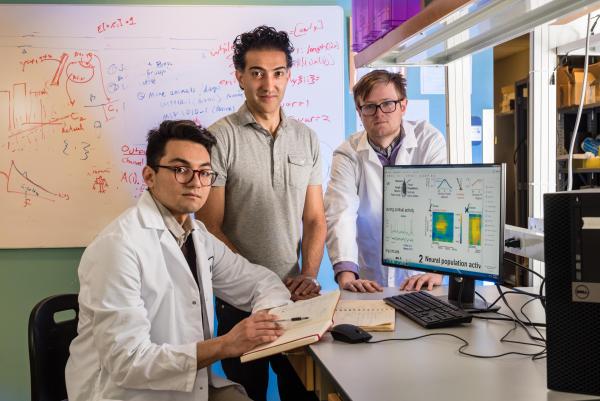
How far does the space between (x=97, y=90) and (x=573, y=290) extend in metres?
2.50

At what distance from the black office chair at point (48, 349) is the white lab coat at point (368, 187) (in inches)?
39.8

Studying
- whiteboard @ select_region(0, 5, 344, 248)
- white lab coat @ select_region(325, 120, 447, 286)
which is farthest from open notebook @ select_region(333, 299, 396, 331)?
whiteboard @ select_region(0, 5, 344, 248)

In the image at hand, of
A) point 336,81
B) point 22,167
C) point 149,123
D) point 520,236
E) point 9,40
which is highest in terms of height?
point 9,40

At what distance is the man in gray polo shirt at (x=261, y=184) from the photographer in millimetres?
2121

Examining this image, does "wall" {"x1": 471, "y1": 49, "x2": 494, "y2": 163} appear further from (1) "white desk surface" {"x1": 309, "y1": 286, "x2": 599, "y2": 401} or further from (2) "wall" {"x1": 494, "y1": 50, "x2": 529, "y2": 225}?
(1) "white desk surface" {"x1": 309, "y1": 286, "x2": 599, "y2": 401}

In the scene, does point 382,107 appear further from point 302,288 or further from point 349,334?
point 349,334

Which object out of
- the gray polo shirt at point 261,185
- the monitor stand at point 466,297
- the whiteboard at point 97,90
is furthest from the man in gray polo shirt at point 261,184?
the whiteboard at point 97,90

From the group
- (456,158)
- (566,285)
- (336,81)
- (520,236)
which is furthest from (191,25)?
(566,285)

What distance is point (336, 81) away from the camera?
3023 mm

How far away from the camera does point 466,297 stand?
173cm

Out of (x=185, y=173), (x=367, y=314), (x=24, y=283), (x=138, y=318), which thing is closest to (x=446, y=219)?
(x=367, y=314)

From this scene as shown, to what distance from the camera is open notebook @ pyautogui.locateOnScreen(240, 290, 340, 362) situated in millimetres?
1345

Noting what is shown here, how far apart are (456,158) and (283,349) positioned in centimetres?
168

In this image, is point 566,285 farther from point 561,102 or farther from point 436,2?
point 561,102
